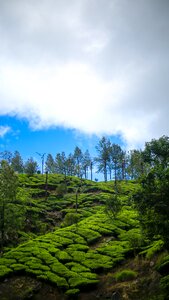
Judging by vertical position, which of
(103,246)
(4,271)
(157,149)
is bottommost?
(4,271)

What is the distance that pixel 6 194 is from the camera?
4991 cm

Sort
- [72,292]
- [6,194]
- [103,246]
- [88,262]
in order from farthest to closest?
[103,246] → [6,194] → [88,262] → [72,292]

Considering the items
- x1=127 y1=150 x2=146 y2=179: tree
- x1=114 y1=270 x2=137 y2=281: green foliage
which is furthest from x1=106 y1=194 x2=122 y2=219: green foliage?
x1=127 y1=150 x2=146 y2=179: tree

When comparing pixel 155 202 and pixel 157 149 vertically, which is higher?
pixel 157 149

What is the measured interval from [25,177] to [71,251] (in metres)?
73.5

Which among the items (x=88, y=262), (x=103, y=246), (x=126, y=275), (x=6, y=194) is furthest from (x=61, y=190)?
(x=126, y=275)

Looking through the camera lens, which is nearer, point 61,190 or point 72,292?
point 72,292

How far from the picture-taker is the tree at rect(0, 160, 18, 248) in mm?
48656

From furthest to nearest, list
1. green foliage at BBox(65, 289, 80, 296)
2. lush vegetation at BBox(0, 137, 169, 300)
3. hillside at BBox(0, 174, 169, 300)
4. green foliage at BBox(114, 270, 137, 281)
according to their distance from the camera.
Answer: green foliage at BBox(65, 289, 80, 296) < green foliage at BBox(114, 270, 137, 281) < hillside at BBox(0, 174, 169, 300) < lush vegetation at BBox(0, 137, 169, 300)

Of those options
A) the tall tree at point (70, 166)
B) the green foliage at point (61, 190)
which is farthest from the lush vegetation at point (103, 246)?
the tall tree at point (70, 166)

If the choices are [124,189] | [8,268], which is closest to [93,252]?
[8,268]

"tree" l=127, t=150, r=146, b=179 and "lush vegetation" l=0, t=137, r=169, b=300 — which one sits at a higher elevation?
"tree" l=127, t=150, r=146, b=179

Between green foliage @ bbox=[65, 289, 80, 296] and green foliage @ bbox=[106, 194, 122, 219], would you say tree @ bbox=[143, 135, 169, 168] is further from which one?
green foliage @ bbox=[65, 289, 80, 296]

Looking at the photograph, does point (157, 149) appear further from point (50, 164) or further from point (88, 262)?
point (50, 164)
